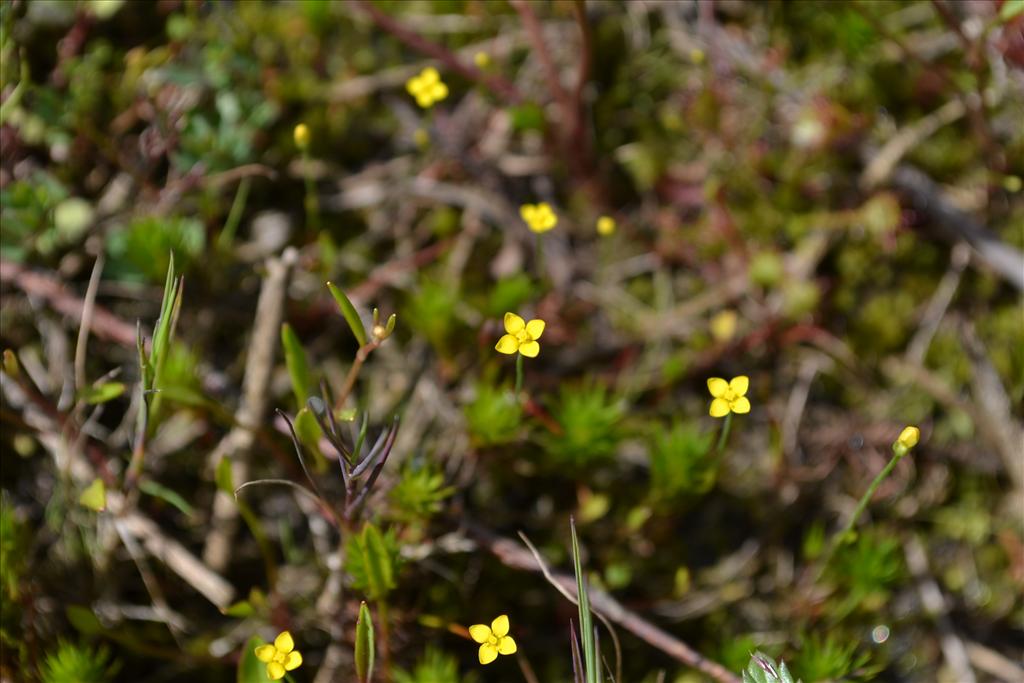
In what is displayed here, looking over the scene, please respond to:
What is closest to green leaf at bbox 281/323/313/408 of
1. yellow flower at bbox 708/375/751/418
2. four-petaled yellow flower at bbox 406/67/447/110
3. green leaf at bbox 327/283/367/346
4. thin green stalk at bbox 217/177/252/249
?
green leaf at bbox 327/283/367/346

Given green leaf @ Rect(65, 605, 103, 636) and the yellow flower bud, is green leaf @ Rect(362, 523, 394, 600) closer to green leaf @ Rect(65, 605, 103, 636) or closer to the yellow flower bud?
green leaf @ Rect(65, 605, 103, 636)

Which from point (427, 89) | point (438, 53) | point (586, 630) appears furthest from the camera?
point (438, 53)

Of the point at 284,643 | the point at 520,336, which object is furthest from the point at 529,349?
the point at 284,643

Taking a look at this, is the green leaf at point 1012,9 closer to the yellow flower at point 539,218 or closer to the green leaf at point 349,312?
the yellow flower at point 539,218

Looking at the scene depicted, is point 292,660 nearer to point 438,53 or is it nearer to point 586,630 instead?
point 586,630

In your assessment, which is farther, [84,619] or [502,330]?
[502,330]

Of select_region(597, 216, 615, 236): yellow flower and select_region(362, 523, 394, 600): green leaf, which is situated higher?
select_region(597, 216, 615, 236): yellow flower
